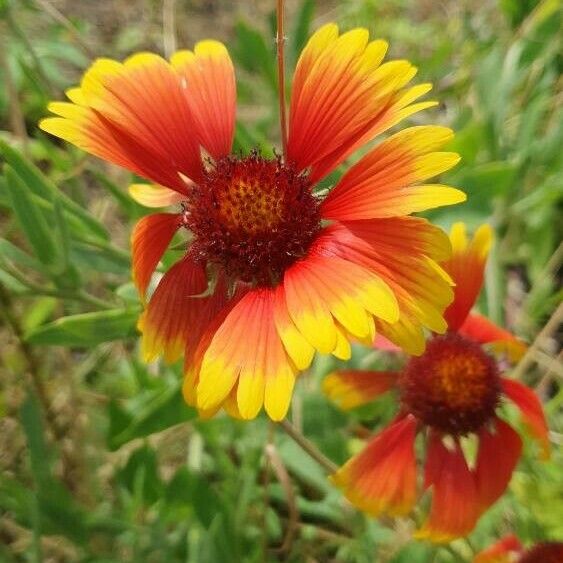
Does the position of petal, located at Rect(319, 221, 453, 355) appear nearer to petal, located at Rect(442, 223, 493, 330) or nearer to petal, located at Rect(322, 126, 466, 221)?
petal, located at Rect(322, 126, 466, 221)

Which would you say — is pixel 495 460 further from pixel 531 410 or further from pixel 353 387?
pixel 353 387

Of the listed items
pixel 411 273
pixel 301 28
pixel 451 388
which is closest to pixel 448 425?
pixel 451 388

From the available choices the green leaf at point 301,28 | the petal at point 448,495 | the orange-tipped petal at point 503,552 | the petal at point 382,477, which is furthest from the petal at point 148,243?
the green leaf at point 301,28

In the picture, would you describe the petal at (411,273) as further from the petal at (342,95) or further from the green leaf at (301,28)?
the green leaf at (301,28)

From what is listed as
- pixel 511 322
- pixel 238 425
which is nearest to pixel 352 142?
pixel 238 425

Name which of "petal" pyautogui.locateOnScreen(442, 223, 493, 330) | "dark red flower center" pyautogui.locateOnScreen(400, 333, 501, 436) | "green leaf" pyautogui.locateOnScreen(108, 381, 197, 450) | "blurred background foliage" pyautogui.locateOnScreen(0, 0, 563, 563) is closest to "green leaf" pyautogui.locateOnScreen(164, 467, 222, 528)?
"blurred background foliage" pyautogui.locateOnScreen(0, 0, 563, 563)
